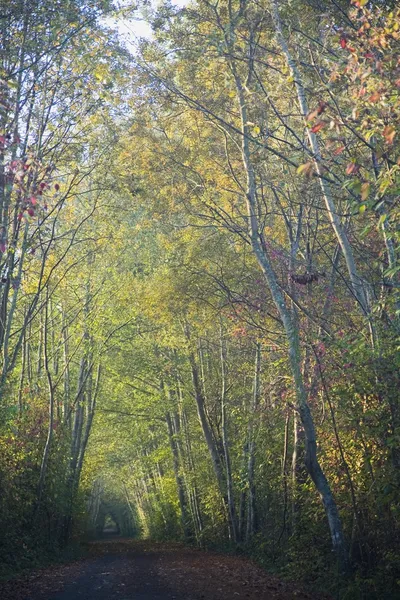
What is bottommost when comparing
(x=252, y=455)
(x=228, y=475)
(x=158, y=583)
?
(x=158, y=583)

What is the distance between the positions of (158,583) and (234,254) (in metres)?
7.90

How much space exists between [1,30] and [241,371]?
34.1ft

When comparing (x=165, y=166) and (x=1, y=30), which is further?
(x=165, y=166)

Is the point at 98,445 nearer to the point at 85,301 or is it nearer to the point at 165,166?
the point at 85,301

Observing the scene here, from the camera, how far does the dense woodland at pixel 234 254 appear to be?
9266 millimetres

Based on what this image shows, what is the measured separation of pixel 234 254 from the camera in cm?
1634

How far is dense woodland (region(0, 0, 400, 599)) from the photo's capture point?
927 cm

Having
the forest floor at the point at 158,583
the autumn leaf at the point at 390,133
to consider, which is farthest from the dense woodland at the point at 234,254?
the forest floor at the point at 158,583

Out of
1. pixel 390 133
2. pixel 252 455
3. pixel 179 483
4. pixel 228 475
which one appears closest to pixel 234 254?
pixel 252 455

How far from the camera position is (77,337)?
73.9ft

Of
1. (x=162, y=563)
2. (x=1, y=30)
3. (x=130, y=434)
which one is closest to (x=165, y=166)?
(x=1, y=30)

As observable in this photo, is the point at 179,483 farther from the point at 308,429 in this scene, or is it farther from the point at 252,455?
the point at 308,429

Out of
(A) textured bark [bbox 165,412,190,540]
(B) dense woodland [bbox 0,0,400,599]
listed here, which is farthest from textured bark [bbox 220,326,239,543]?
(A) textured bark [bbox 165,412,190,540]

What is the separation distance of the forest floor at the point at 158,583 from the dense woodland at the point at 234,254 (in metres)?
0.72
